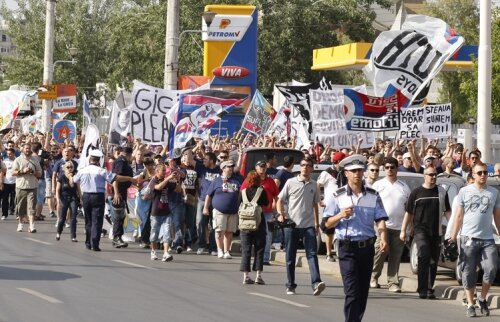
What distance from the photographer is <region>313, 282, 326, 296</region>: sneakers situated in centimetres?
1582

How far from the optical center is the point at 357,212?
1263 cm

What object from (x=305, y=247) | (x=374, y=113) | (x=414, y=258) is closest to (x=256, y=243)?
(x=305, y=247)

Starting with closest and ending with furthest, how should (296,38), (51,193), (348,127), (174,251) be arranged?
(174,251), (348,127), (51,193), (296,38)

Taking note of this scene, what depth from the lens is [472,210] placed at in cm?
1459

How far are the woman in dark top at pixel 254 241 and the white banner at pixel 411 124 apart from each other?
24.8ft

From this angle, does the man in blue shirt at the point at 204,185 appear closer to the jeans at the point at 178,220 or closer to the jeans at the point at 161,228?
the jeans at the point at 178,220

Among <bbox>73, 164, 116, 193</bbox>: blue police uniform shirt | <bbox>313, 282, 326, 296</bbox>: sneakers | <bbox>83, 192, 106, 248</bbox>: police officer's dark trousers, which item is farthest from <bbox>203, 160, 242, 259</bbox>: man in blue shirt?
<bbox>313, 282, 326, 296</bbox>: sneakers

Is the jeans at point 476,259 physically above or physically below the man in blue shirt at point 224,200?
below

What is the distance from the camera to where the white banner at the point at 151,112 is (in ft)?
87.4

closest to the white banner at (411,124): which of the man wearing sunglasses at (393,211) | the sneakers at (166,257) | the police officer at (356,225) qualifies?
the sneakers at (166,257)

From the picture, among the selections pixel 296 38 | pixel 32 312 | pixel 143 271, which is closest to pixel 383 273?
pixel 143 271

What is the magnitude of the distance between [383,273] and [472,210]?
12.4 feet

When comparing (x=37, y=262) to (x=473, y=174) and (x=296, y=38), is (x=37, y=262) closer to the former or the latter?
(x=473, y=174)

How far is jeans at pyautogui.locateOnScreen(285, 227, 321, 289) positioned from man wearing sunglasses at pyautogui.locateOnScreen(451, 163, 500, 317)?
2.12 meters
